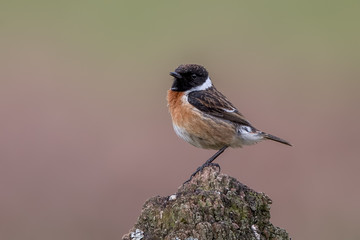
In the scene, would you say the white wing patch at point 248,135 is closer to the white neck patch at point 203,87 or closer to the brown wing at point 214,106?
the brown wing at point 214,106

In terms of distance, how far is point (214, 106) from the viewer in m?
7.95

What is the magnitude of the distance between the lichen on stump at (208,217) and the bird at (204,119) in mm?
3121

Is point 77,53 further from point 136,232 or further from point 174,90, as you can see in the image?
point 136,232

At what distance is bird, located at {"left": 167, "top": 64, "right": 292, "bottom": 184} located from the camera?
7719mm

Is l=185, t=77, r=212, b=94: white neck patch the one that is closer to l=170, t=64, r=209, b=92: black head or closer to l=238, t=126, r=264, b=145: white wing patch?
l=170, t=64, r=209, b=92: black head

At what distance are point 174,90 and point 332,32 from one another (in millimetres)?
11906

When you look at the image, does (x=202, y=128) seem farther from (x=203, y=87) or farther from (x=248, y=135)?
(x=203, y=87)

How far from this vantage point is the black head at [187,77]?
820 centimetres

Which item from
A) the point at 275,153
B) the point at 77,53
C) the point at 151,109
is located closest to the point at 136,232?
the point at 275,153

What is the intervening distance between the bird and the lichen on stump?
10.2ft

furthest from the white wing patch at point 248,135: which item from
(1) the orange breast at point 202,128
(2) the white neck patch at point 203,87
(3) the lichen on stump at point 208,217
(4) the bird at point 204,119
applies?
(3) the lichen on stump at point 208,217

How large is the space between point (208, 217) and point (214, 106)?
3.85m

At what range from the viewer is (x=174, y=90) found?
8227 millimetres

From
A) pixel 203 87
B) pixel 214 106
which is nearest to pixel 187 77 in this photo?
pixel 203 87
